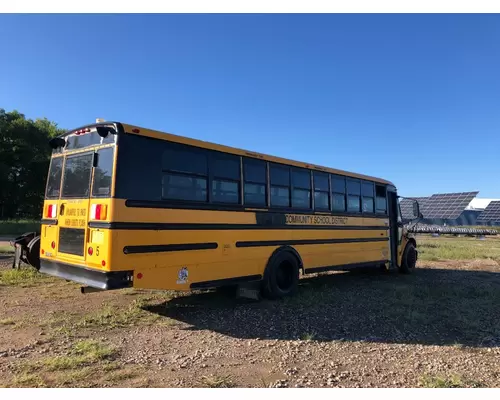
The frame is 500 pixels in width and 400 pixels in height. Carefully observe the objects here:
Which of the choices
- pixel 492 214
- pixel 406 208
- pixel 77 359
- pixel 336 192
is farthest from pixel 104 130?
pixel 492 214

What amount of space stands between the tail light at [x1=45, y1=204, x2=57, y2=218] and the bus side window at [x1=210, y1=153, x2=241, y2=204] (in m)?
2.54

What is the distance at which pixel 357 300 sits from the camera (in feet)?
25.4

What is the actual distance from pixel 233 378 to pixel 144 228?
7.84 feet

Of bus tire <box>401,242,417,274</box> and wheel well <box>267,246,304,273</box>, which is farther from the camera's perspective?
bus tire <box>401,242,417,274</box>

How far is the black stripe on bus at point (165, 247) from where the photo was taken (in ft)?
17.7

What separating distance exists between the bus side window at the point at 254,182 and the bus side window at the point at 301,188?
856mm

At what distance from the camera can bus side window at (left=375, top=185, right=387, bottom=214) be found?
1056cm

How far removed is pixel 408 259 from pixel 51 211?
9.43m

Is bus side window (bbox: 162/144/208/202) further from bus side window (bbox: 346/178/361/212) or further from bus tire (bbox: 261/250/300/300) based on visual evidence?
bus side window (bbox: 346/178/361/212)

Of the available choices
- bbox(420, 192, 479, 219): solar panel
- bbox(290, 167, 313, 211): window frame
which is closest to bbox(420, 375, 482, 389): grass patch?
bbox(290, 167, 313, 211): window frame

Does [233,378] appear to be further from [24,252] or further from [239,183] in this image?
[24,252]

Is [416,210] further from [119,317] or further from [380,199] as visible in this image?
[119,317]
